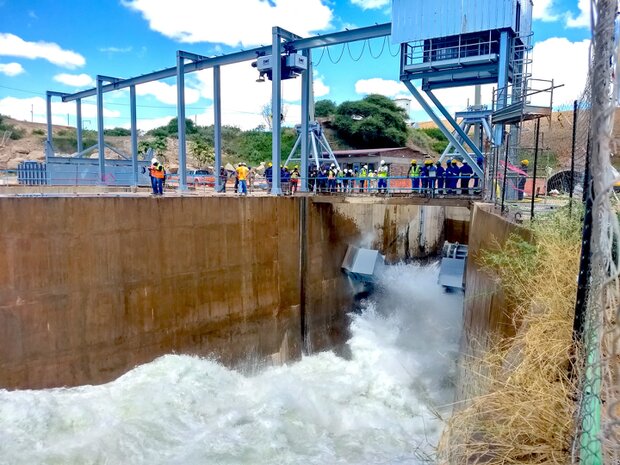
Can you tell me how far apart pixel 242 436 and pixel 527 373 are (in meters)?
6.53

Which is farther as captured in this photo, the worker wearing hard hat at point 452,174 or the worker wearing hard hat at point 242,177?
the worker wearing hard hat at point 242,177

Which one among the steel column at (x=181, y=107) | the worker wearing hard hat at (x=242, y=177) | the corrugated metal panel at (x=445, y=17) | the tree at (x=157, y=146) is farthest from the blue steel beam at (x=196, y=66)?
the tree at (x=157, y=146)

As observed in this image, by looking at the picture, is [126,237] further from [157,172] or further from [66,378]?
[157,172]

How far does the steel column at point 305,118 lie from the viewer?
16125 mm

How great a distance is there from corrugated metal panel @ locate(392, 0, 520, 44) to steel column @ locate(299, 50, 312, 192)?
3.18 meters

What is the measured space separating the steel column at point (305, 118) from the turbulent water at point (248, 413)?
5.98m

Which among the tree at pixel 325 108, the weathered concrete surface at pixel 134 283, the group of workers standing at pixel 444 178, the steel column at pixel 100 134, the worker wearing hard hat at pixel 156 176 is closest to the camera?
the weathered concrete surface at pixel 134 283

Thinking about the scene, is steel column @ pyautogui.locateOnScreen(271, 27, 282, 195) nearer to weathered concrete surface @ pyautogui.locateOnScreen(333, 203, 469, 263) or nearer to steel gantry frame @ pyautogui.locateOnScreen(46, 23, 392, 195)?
steel gantry frame @ pyautogui.locateOnScreen(46, 23, 392, 195)

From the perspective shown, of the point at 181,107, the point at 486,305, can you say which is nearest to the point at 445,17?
the point at 181,107

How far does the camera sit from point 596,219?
2.09 metres

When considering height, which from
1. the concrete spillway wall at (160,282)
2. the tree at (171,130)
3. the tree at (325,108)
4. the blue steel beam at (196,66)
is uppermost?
the tree at (325,108)

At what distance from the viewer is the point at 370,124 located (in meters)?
47.7

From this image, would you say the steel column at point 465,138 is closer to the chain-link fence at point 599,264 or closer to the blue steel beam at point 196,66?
the blue steel beam at point 196,66

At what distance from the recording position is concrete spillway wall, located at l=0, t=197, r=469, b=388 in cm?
834
